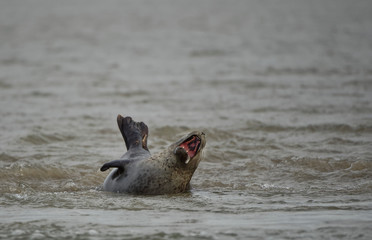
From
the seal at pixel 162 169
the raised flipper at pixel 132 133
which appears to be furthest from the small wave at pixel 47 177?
the seal at pixel 162 169

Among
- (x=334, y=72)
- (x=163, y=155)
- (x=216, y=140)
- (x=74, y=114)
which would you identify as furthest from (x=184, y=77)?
(x=163, y=155)

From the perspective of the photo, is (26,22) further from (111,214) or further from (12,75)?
(111,214)

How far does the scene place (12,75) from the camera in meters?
16.7

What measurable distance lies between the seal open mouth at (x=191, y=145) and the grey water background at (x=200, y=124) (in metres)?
0.39

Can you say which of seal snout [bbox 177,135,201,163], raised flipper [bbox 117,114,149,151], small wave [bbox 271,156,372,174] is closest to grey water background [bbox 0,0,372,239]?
small wave [bbox 271,156,372,174]

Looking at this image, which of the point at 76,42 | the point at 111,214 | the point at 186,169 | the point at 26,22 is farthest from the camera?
the point at 26,22

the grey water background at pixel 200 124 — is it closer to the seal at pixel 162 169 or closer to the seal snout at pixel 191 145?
the seal at pixel 162 169

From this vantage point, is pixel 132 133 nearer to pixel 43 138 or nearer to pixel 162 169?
pixel 162 169

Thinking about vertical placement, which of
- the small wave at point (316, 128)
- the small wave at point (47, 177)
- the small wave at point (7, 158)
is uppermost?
the small wave at point (316, 128)

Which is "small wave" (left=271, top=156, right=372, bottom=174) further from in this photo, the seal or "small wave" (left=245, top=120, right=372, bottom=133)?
the seal

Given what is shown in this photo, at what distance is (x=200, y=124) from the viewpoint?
11070mm

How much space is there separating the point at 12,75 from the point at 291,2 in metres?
29.6

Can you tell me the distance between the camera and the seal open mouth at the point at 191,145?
6.16 m

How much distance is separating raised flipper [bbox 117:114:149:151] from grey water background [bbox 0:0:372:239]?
590 mm
